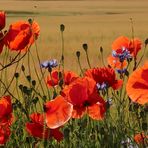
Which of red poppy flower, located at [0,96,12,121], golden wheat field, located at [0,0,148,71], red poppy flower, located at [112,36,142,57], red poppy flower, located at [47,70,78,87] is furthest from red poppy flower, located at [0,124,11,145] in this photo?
golden wheat field, located at [0,0,148,71]

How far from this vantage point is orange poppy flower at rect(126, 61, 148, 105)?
4.76 ft

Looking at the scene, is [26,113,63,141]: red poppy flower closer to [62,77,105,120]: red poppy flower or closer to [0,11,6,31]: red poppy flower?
[62,77,105,120]: red poppy flower

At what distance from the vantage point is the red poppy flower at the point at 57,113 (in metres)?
1.49

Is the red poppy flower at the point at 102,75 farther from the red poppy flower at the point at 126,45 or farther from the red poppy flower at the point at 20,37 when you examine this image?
the red poppy flower at the point at 126,45

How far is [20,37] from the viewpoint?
186 centimetres

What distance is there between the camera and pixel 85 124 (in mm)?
2236

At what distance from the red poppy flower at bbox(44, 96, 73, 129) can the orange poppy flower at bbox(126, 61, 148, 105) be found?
0.15 metres

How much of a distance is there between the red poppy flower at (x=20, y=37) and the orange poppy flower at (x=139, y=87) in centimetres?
43

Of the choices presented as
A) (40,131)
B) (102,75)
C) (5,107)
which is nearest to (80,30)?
(102,75)

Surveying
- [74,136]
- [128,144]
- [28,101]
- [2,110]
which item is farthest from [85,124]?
[2,110]

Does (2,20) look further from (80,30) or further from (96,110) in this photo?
(80,30)

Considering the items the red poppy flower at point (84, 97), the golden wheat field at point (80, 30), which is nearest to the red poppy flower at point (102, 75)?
the red poppy flower at point (84, 97)

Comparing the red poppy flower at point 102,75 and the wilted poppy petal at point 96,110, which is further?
the red poppy flower at point 102,75

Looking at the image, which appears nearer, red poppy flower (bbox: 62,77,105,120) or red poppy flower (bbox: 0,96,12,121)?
red poppy flower (bbox: 62,77,105,120)
